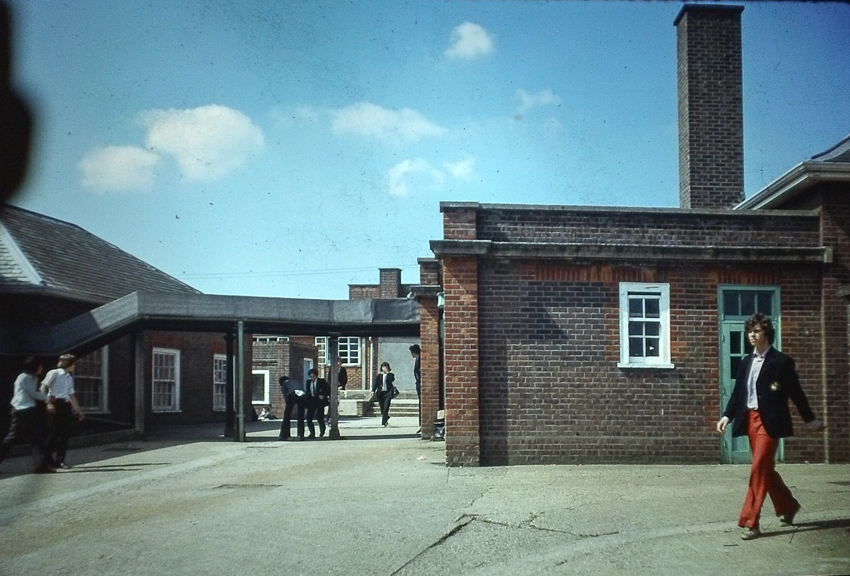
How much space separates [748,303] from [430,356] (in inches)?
288

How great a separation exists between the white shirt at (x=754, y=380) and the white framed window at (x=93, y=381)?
57.0ft

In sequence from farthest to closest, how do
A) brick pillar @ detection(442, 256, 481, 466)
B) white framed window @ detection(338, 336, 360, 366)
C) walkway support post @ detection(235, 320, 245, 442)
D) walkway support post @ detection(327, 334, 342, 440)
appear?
1. white framed window @ detection(338, 336, 360, 366)
2. walkway support post @ detection(327, 334, 342, 440)
3. walkway support post @ detection(235, 320, 245, 442)
4. brick pillar @ detection(442, 256, 481, 466)

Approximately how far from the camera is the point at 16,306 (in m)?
18.3

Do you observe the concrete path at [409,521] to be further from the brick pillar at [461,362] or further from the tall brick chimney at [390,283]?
the tall brick chimney at [390,283]

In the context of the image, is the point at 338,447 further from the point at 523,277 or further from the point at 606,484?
the point at 606,484

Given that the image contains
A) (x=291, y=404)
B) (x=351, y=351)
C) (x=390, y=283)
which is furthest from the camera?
(x=390, y=283)

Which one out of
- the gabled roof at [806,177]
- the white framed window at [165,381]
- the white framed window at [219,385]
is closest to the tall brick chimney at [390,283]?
the white framed window at [219,385]

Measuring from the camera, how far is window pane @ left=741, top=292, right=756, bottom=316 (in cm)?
1300

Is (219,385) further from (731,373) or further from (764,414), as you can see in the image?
(764,414)

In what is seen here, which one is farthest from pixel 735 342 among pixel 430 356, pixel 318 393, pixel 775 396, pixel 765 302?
pixel 318 393

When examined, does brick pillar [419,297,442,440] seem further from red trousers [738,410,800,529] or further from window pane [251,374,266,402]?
window pane [251,374,266,402]

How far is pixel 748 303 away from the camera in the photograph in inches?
513

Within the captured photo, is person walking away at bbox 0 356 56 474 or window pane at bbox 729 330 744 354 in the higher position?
window pane at bbox 729 330 744 354

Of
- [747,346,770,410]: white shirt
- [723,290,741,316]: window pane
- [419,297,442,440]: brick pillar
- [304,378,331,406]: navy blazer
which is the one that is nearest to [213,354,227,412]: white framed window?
[304,378,331,406]: navy blazer
